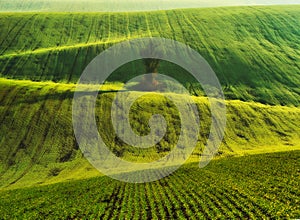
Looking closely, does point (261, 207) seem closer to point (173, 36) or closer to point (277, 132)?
point (277, 132)

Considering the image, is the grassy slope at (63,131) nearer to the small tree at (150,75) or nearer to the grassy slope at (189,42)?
the small tree at (150,75)

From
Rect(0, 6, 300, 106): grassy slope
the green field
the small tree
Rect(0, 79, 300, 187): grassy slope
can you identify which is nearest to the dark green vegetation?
the green field

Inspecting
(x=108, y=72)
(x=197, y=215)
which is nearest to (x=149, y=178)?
(x=197, y=215)

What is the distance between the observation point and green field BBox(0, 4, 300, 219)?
1341 inches

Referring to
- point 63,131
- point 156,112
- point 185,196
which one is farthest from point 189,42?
point 185,196

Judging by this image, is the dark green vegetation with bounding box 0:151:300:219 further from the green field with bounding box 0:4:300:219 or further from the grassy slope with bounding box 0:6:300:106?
the grassy slope with bounding box 0:6:300:106

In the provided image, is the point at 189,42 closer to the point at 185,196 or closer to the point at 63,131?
the point at 63,131

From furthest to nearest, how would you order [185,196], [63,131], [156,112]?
[156,112] < [63,131] < [185,196]

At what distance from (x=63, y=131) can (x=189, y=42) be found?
90229mm

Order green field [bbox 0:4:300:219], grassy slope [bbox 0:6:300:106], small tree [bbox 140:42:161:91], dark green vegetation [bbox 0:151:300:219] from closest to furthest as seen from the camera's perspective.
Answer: dark green vegetation [bbox 0:151:300:219]
green field [bbox 0:4:300:219]
small tree [bbox 140:42:161:91]
grassy slope [bbox 0:6:300:106]

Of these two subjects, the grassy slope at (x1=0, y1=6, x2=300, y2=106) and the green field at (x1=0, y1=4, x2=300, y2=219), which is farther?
the grassy slope at (x1=0, y1=6, x2=300, y2=106)

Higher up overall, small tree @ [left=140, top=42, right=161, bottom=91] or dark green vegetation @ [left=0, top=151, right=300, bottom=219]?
dark green vegetation @ [left=0, top=151, right=300, bottom=219]

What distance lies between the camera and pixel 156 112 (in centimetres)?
8350

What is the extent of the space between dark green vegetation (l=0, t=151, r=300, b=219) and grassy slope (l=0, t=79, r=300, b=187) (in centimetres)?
1555
